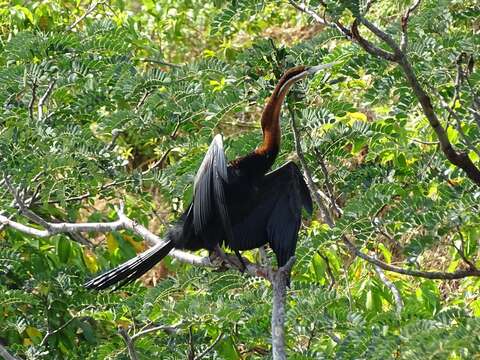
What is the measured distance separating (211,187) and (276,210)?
0.52 m

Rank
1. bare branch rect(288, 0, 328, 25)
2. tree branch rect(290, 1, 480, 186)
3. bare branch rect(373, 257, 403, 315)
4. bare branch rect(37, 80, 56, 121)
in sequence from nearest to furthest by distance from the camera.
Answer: tree branch rect(290, 1, 480, 186) < bare branch rect(288, 0, 328, 25) < bare branch rect(373, 257, 403, 315) < bare branch rect(37, 80, 56, 121)

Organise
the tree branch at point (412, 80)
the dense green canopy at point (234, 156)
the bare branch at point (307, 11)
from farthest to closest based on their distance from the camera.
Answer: the dense green canopy at point (234, 156), the bare branch at point (307, 11), the tree branch at point (412, 80)

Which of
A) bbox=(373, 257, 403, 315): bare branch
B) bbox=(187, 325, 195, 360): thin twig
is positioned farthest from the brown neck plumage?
bbox=(187, 325, 195, 360): thin twig

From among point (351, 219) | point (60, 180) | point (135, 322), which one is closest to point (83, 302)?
point (135, 322)

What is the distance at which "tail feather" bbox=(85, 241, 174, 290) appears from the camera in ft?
13.2

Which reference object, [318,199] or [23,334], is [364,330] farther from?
[23,334]

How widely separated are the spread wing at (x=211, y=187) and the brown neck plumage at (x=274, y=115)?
0.25 m

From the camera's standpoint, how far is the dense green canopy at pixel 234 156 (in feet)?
10.9

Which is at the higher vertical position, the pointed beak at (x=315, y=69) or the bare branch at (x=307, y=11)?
the bare branch at (x=307, y=11)

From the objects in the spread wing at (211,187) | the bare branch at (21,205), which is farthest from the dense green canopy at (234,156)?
the spread wing at (211,187)

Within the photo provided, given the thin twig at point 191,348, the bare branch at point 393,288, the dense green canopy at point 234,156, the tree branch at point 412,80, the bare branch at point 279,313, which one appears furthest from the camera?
the bare branch at point 393,288

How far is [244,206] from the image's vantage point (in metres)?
4.34

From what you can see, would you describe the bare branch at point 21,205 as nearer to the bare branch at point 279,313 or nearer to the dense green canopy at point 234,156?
the dense green canopy at point 234,156

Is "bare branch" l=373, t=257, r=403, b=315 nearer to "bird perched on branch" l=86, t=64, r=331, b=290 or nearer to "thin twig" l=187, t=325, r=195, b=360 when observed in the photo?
"bird perched on branch" l=86, t=64, r=331, b=290
